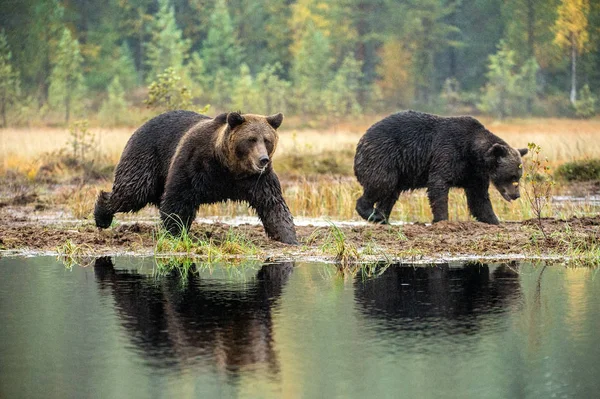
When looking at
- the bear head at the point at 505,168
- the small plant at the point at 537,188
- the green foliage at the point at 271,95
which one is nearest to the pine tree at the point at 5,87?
the green foliage at the point at 271,95

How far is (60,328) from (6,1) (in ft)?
180

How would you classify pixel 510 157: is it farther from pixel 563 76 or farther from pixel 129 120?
pixel 563 76

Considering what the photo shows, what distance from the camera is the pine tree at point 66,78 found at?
5381 cm

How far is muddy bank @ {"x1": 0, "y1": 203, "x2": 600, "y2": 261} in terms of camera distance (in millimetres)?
11492

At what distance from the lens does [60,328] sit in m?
7.75

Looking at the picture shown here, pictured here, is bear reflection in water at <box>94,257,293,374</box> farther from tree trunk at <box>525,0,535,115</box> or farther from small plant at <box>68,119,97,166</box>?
tree trunk at <box>525,0,535,115</box>

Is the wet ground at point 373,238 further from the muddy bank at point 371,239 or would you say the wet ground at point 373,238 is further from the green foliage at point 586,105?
the green foliage at point 586,105

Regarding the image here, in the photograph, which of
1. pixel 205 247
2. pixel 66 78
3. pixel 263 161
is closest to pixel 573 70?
pixel 66 78

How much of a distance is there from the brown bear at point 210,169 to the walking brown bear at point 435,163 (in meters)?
3.00

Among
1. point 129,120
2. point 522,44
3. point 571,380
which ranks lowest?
point 571,380

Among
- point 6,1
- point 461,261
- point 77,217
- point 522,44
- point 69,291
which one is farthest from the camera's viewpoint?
point 522,44

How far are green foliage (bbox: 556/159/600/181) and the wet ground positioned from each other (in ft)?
26.5

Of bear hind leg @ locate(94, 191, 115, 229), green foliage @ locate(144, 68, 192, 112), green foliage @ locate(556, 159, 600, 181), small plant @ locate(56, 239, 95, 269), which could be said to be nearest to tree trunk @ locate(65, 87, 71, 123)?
green foliage @ locate(144, 68, 192, 112)

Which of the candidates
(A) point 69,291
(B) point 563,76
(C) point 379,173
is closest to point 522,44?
(B) point 563,76
